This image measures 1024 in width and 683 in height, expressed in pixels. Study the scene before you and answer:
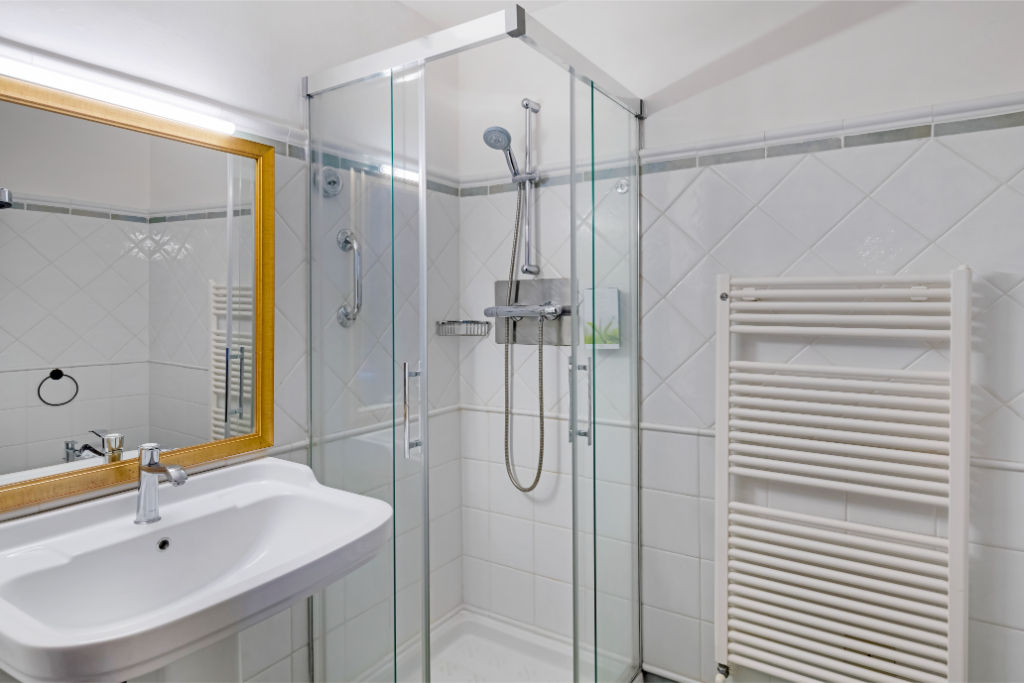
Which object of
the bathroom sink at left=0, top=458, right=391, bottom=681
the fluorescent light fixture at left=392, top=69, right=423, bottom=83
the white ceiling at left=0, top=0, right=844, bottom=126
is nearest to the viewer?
the bathroom sink at left=0, top=458, right=391, bottom=681

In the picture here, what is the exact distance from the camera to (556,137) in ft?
6.68

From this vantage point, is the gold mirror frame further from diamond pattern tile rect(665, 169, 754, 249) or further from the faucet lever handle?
diamond pattern tile rect(665, 169, 754, 249)

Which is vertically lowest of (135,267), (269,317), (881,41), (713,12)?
(269,317)

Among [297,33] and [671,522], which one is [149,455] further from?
[671,522]

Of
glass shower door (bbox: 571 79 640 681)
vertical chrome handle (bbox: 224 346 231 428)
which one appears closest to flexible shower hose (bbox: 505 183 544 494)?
glass shower door (bbox: 571 79 640 681)

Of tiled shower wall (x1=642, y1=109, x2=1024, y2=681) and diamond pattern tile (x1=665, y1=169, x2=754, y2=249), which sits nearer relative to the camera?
tiled shower wall (x1=642, y1=109, x2=1024, y2=681)

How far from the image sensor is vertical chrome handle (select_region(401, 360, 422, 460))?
1490 mm

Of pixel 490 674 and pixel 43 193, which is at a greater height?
pixel 43 193

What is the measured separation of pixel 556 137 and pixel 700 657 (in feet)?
5.65

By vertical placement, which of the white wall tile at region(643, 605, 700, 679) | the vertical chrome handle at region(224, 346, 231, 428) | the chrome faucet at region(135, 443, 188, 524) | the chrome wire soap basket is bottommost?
the white wall tile at region(643, 605, 700, 679)

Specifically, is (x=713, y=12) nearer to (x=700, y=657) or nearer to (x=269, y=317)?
(x=269, y=317)

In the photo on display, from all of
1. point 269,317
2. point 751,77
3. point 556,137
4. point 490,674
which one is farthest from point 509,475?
point 751,77

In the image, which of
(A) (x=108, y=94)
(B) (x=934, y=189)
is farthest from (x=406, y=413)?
(B) (x=934, y=189)

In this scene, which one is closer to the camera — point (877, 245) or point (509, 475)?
point (877, 245)
